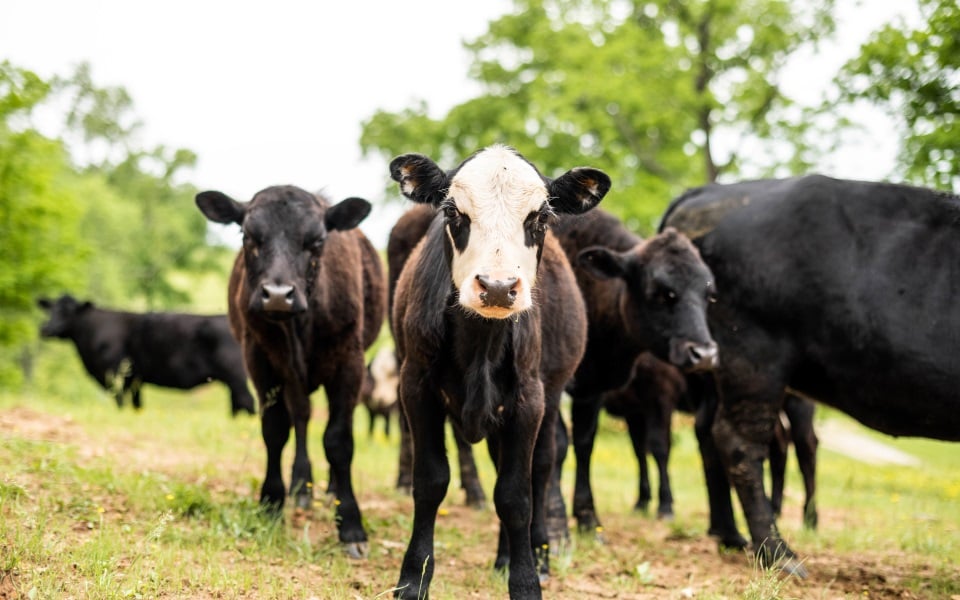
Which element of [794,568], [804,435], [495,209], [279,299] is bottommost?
[794,568]

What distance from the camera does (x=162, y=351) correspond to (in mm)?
17562

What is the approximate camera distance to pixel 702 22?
2261 centimetres

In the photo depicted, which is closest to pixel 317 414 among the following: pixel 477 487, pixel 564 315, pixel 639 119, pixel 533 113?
Answer: pixel 533 113

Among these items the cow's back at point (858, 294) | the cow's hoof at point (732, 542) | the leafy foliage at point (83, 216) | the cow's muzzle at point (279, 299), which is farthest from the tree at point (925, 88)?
the leafy foliage at point (83, 216)

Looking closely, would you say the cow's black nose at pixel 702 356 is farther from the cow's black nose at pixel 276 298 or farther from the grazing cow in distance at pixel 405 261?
the cow's black nose at pixel 276 298

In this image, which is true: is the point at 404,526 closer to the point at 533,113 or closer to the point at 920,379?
the point at 920,379

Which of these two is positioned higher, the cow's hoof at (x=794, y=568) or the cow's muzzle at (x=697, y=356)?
the cow's muzzle at (x=697, y=356)

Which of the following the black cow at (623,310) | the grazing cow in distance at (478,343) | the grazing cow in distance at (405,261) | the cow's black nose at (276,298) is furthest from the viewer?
the grazing cow in distance at (405,261)

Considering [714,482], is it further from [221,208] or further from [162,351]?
[162,351]

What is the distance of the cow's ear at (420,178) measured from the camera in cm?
497

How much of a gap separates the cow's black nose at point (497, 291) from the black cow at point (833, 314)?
2935mm

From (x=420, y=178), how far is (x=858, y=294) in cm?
324

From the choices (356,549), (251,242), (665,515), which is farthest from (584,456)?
(251,242)

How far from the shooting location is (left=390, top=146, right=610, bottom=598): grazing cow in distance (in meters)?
4.62
